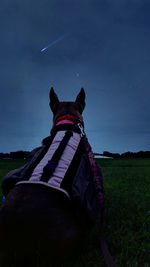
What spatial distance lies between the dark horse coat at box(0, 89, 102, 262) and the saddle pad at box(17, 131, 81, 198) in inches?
2.6

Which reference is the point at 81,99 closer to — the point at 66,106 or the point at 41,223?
the point at 66,106

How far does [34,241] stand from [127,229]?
1.69 metres

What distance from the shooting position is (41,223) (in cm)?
186

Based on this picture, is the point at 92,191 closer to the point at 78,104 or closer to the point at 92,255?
the point at 92,255

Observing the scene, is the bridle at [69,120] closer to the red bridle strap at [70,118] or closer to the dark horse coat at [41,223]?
the red bridle strap at [70,118]

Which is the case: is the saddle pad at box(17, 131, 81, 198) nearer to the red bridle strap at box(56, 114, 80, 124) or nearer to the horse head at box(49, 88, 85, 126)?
the red bridle strap at box(56, 114, 80, 124)

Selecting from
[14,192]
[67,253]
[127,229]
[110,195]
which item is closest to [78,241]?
[67,253]

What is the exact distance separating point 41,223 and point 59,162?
691 millimetres

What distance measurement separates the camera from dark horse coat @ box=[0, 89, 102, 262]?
71.6 inches

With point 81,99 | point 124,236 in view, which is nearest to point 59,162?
point 124,236

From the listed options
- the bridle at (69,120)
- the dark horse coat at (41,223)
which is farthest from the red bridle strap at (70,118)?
the dark horse coat at (41,223)

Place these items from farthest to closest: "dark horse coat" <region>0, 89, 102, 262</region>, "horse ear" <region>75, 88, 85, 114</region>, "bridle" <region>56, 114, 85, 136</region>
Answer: "horse ear" <region>75, 88, 85, 114</region> < "bridle" <region>56, 114, 85, 136</region> < "dark horse coat" <region>0, 89, 102, 262</region>

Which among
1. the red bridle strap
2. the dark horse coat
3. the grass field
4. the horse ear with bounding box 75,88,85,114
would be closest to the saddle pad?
the dark horse coat

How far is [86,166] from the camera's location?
2.65 m
